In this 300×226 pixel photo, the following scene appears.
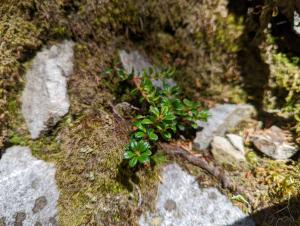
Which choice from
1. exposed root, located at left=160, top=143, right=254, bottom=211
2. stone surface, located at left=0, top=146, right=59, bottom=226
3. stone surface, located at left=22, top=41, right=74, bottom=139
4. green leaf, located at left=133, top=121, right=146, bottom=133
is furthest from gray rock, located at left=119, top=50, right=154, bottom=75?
stone surface, located at left=0, top=146, right=59, bottom=226

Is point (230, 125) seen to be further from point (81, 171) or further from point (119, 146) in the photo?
point (81, 171)

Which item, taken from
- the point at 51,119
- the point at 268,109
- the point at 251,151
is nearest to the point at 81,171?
the point at 51,119

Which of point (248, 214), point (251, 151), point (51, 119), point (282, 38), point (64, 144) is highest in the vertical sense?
point (282, 38)

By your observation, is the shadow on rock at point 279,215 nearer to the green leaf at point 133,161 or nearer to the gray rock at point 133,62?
the green leaf at point 133,161

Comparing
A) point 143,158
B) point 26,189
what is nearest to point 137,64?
point 143,158

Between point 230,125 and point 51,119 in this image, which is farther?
point 230,125

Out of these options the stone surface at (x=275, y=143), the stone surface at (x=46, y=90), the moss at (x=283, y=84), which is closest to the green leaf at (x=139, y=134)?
the stone surface at (x=46, y=90)

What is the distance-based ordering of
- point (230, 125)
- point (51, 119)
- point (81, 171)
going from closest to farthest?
point (81, 171), point (51, 119), point (230, 125)

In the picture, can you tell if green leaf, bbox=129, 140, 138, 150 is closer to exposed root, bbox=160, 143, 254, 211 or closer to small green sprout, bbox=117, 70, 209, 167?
small green sprout, bbox=117, 70, 209, 167
